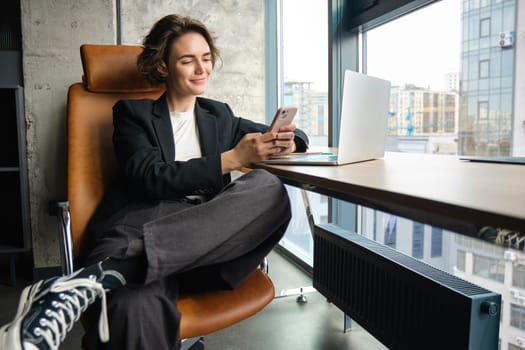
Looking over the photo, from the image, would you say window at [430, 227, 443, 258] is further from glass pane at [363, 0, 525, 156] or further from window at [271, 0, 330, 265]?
window at [271, 0, 330, 265]

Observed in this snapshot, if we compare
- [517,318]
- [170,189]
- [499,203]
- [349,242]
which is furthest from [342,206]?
[499,203]

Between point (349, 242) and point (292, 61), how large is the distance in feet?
5.69

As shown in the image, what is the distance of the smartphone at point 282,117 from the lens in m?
1.12

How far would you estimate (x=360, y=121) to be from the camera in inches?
40.6

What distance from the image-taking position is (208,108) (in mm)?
1611

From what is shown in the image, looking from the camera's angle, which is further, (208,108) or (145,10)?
(145,10)

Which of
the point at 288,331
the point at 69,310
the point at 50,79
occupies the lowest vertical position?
the point at 288,331

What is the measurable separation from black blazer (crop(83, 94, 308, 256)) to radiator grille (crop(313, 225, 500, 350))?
45cm

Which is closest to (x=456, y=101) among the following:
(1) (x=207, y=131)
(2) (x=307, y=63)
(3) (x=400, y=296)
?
(3) (x=400, y=296)

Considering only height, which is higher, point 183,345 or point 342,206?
point 342,206

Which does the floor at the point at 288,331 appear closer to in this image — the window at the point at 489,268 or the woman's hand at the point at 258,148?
the window at the point at 489,268

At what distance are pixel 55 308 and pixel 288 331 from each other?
131 centimetres

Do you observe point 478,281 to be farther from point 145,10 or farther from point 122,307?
point 145,10

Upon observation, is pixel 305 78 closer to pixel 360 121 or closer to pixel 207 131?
pixel 207 131
